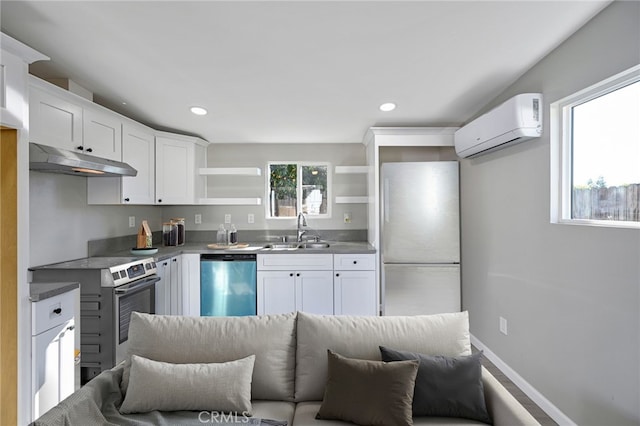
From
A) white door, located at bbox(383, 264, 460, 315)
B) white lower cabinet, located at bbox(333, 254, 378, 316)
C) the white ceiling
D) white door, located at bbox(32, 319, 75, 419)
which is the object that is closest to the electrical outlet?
white door, located at bbox(383, 264, 460, 315)

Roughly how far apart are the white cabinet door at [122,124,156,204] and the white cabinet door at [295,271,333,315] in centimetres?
174

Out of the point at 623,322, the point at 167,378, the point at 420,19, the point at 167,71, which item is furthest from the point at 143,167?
the point at 623,322

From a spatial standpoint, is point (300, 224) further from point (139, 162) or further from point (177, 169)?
point (139, 162)

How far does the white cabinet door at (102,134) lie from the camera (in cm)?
282

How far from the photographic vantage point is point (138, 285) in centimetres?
288

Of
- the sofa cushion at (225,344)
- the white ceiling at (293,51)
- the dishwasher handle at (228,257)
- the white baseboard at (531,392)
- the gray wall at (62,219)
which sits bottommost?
the white baseboard at (531,392)

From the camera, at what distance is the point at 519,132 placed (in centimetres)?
239

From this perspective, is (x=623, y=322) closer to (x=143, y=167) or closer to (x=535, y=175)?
(x=535, y=175)

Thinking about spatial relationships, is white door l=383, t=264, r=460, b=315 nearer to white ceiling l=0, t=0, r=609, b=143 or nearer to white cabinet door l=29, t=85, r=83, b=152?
white ceiling l=0, t=0, r=609, b=143

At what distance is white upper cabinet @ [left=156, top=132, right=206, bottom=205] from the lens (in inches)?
154

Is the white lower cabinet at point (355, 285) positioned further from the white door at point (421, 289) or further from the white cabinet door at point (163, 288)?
the white cabinet door at point (163, 288)

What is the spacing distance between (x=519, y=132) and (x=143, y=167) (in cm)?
333

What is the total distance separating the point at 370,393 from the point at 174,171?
3353 mm

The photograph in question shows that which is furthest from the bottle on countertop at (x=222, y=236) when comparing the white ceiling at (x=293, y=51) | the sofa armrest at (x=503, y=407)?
the sofa armrest at (x=503, y=407)
